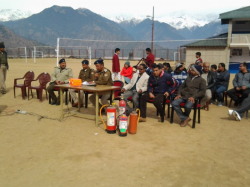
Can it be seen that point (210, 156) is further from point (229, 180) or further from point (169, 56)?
point (169, 56)

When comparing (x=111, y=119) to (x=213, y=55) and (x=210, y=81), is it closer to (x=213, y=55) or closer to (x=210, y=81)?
(x=210, y=81)

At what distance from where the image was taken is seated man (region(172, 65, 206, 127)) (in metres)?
5.93

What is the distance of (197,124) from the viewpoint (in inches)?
242

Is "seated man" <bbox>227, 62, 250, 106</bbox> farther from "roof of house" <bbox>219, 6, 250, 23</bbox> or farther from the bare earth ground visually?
"roof of house" <bbox>219, 6, 250, 23</bbox>

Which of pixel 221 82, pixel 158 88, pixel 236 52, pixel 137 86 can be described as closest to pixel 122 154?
pixel 158 88

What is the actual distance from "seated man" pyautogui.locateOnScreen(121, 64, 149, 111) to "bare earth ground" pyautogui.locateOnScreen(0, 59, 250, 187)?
0.75 metres

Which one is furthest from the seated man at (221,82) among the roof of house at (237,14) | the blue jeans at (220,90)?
the roof of house at (237,14)

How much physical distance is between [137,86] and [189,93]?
49.9 inches

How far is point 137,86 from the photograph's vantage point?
6590 mm

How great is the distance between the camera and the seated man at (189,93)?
5934mm

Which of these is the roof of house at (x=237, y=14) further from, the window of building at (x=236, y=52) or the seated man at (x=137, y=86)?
the seated man at (x=137, y=86)

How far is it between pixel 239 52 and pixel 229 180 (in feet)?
74.8

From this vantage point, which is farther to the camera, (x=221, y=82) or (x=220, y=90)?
(x=221, y=82)

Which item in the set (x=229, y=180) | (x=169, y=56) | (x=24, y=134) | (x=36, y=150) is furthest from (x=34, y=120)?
(x=169, y=56)
